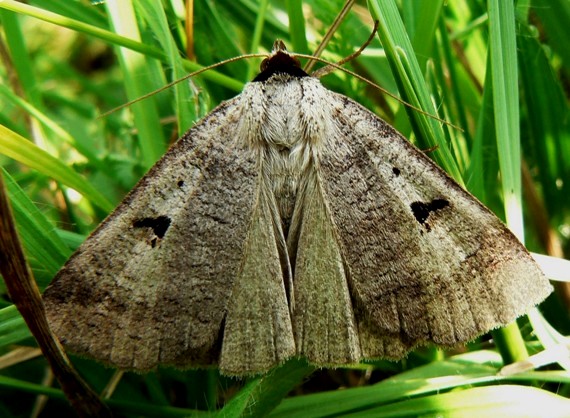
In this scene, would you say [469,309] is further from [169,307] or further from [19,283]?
[19,283]

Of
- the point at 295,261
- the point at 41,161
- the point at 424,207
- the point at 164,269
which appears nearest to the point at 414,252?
the point at 424,207

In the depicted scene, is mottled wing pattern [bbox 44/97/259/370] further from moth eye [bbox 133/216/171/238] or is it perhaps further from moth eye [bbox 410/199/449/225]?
moth eye [bbox 410/199/449/225]

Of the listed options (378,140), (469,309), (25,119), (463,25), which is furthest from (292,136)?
(25,119)

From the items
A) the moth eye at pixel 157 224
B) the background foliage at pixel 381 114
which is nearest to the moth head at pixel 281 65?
the background foliage at pixel 381 114

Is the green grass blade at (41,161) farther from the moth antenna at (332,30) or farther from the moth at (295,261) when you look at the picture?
the moth antenna at (332,30)

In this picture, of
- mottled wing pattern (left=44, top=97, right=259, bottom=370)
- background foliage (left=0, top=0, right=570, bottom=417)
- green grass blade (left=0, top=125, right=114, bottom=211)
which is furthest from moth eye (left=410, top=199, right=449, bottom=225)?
green grass blade (left=0, top=125, right=114, bottom=211)

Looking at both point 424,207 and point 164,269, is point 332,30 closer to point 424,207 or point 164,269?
point 424,207

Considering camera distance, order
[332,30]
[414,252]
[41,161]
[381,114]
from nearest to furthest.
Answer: [414,252] → [41,161] → [332,30] → [381,114]
